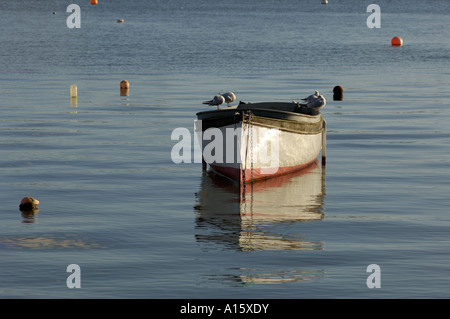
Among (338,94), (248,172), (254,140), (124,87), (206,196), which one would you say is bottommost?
(206,196)

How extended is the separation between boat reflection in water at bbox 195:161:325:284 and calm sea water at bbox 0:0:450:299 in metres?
0.06

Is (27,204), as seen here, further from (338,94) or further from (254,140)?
(338,94)

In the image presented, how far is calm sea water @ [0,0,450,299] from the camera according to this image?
1666 cm

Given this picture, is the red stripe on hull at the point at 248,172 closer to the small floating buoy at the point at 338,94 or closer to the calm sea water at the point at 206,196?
the calm sea water at the point at 206,196

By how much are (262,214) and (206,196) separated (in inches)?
110

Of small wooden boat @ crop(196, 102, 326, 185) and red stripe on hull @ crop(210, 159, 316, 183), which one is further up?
small wooden boat @ crop(196, 102, 326, 185)

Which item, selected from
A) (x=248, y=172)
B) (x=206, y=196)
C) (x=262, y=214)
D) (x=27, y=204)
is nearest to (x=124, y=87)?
(x=248, y=172)

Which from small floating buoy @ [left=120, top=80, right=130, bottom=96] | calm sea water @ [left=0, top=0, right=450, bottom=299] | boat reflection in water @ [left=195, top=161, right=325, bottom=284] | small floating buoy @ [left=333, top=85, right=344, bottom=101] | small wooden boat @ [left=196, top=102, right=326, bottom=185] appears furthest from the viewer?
small floating buoy @ [left=120, top=80, right=130, bottom=96]

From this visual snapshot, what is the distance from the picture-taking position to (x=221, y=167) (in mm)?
26922

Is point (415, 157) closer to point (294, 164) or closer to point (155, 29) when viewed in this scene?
point (294, 164)

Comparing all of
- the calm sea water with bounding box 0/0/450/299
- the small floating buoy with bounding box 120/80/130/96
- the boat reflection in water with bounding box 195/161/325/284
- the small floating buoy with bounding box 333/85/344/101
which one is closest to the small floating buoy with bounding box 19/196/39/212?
the calm sea water with bounding box 0/0/450/299

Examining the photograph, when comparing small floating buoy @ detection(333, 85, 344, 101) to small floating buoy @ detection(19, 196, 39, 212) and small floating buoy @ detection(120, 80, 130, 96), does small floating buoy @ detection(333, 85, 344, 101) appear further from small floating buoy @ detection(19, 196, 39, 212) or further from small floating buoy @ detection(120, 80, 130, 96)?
small floating buoy @ detection(19, 196, 39, 212)

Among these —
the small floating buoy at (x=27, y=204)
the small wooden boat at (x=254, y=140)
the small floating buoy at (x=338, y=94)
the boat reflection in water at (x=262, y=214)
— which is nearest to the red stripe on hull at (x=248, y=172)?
the small wooden boat at (x=254, y=140)

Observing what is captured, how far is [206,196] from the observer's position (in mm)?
24500
